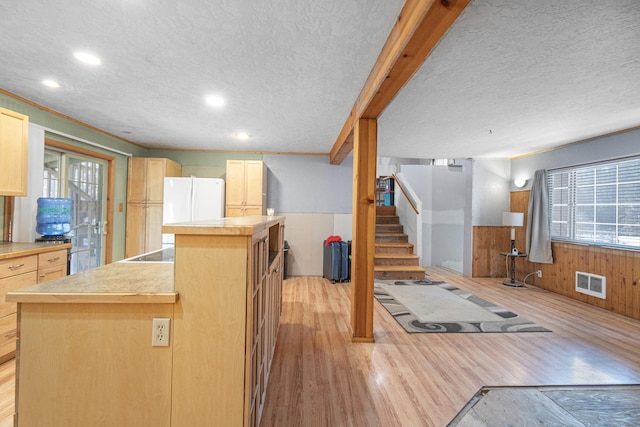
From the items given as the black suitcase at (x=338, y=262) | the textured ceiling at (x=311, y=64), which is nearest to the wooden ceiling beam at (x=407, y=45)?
the textured ceiling at (x=311, y=64)

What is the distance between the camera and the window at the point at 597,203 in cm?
360

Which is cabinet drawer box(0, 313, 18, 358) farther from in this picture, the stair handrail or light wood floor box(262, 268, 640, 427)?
the stair handrail

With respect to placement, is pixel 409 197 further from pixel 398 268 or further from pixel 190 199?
pixel 190 199

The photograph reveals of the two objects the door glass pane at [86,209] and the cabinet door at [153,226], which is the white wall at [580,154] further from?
the door glass pane at [86,209]

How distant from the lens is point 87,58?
7.13 ft

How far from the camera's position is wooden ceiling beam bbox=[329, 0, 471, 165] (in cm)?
131

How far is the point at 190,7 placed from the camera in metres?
1.60

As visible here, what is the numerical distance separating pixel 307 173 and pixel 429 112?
287 cm

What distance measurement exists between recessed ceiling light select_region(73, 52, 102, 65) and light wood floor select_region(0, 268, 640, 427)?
244 centimetres

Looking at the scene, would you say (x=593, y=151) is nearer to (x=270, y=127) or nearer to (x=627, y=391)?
(x=627, y=391)

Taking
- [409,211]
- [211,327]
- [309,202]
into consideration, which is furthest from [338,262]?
[211,327]

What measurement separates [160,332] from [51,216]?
3080 millimetres

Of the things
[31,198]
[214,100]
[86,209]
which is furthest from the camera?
[86,209]

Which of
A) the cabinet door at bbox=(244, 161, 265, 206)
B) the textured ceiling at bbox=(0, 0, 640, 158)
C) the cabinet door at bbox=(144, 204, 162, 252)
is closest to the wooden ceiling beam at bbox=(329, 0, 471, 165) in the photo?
the textured ceiling at bbox=(0, 0, 640, 158)
